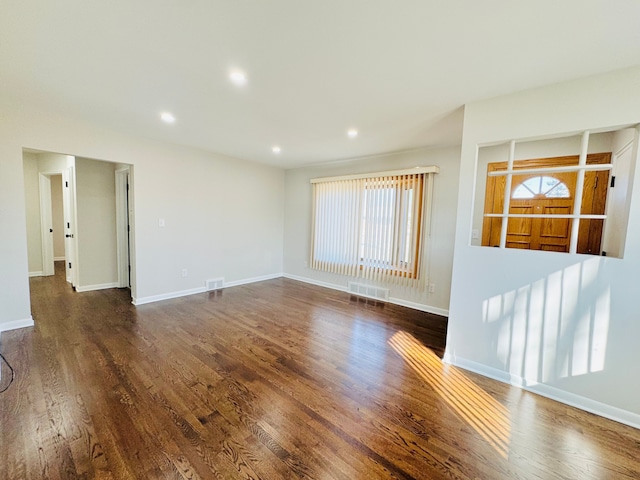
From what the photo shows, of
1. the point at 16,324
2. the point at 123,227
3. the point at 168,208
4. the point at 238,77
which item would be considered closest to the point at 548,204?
the point at 238,77

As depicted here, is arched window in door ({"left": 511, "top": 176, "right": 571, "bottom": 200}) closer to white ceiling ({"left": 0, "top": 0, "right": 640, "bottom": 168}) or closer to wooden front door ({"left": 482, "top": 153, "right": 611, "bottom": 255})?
wooden front door ({"left": 482, "top": 153, "right": 611, "bottom": 255})

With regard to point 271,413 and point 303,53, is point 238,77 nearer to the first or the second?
point 303,53

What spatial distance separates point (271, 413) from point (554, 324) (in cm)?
232

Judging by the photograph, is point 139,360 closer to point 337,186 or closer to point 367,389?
point 367,389

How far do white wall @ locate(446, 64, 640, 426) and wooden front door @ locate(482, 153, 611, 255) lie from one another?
136 centimetres

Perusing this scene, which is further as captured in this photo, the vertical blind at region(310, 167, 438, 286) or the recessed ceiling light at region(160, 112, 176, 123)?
the vertical blind at region(310, 167, 438, 286)

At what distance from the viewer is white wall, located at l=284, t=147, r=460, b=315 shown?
3830 millimetres

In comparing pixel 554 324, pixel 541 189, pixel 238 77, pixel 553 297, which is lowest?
pixel 554 324

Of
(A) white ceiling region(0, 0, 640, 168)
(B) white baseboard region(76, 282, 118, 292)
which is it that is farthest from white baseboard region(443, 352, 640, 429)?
(B) white baseboard region(76, 282, 118, 292)

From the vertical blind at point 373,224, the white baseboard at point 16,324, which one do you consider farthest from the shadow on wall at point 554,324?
the white baseboard at point 16,324

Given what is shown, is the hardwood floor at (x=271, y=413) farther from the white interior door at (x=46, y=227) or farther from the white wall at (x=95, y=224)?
the white interior door at (x=46, y=227)

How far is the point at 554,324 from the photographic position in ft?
6.87

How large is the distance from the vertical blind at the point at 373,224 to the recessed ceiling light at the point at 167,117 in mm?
2757

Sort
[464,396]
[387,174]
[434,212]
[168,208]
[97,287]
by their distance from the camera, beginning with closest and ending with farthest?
1. [464,396]
2. [434,212]
3. [168,208]
4. [387,174]
5. [97,287]
